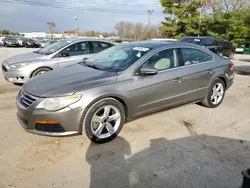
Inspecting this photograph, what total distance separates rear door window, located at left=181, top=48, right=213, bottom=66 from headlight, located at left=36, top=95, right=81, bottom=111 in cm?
240

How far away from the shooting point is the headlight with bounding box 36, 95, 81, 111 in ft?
10.1

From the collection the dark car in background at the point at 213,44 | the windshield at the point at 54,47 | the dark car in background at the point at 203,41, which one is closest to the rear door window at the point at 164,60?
the windshield at the point at 54,47

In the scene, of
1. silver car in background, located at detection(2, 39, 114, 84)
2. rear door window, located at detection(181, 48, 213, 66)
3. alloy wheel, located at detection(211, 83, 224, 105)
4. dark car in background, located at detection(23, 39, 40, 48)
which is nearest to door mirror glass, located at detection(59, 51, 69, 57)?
silver car in background, located at detection(2, 39, 114, 84)

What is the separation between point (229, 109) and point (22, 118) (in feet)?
13.9

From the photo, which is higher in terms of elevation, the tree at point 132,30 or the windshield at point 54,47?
the tree at point 132,30

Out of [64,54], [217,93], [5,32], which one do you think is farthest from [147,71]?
[5,32]

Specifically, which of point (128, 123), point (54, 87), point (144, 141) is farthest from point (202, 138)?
point (54, 87)

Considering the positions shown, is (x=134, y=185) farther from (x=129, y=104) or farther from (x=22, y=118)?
(x=22, y=118)

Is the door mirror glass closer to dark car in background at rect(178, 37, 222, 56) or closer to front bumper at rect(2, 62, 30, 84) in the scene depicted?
front bumper at rect(2, 62, 30, 84)

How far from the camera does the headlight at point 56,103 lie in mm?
3070

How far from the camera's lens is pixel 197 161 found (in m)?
3.01

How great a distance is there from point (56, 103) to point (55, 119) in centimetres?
22

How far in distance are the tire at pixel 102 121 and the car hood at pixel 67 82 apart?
0.30 m

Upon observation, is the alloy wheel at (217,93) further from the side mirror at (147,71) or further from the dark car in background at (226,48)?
the dark car in background at (226,48)
